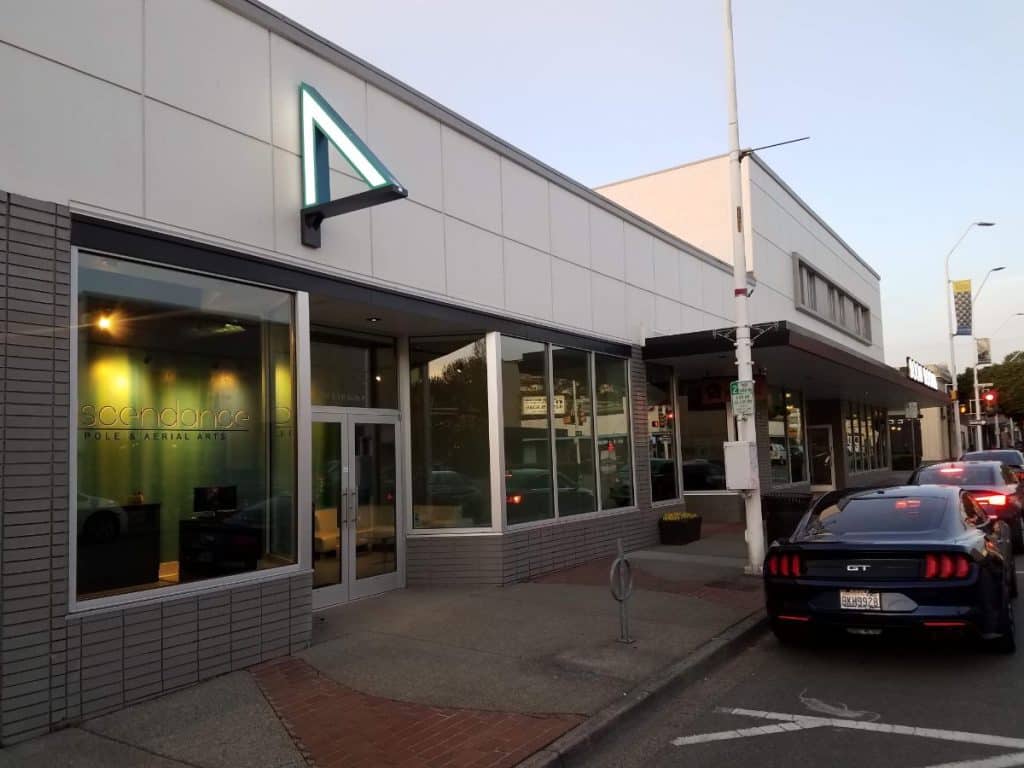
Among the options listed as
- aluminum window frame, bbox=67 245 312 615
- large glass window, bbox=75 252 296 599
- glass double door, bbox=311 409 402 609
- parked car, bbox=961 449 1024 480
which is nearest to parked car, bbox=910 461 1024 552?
parked car, bbox=961 449 1024 480

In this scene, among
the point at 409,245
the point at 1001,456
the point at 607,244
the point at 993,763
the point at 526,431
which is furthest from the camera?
the point at 1001,456

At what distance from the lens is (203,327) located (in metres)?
6.84

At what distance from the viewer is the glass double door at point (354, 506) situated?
8.82m

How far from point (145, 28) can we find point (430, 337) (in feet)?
16.5

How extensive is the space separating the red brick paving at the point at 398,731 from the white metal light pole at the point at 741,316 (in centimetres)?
585

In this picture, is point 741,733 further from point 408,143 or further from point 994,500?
point 994,500

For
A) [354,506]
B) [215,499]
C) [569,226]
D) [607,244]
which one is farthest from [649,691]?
[607,244]

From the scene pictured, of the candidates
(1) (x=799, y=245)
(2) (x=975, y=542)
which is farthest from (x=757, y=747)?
(1) (x=799, y=245)

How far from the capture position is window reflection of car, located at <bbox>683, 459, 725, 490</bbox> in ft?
57.0

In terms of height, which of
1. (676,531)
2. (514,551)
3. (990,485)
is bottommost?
(676,531)

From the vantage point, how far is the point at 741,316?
10.5 metres

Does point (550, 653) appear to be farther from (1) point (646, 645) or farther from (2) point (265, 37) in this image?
(2) point (265, 37)

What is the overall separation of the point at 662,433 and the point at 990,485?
547cm

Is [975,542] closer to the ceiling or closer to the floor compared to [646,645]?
closer to the ceiling
